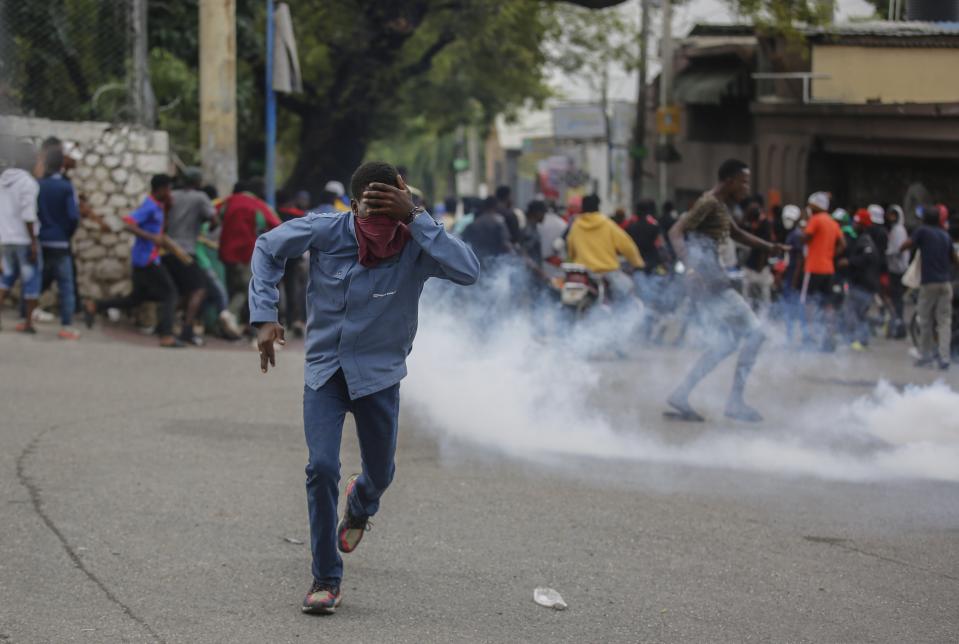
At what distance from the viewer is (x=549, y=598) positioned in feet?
17.1

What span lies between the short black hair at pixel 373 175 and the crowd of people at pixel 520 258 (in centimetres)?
507

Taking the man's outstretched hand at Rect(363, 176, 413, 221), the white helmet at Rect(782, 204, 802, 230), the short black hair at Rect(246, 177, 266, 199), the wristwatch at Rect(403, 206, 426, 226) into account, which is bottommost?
the white helmet at Rect(782, 204, 802, 230)

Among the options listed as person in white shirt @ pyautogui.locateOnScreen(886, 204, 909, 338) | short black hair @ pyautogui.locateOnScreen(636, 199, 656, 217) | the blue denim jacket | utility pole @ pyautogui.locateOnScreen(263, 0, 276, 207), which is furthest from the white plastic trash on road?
person in white shirt @ pyautogui.locateOnScreen(886, 204, 909, 338)

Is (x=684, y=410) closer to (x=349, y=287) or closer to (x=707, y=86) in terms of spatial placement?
(x=349, y=287)

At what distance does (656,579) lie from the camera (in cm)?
560

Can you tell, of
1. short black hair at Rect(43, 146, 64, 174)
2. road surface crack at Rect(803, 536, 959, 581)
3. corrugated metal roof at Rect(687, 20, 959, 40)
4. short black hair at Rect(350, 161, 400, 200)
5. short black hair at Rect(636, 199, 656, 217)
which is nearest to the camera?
short black hair at Rect(350, 161, 400, 200)

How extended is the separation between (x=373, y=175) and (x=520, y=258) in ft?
33.2

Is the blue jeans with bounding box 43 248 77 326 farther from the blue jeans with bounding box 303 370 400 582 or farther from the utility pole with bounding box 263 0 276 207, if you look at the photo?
the blue jeans with bounding box 303 370 400 582

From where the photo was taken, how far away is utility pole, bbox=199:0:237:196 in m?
15.5

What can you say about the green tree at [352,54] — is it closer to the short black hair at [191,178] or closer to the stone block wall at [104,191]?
the stone block wall at [104,191]

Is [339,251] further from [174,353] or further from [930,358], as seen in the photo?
[930,358]

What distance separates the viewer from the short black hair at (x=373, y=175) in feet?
16.1

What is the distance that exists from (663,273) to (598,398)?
20.6 feet

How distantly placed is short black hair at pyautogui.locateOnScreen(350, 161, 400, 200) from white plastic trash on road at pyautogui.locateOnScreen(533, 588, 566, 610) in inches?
65.7
